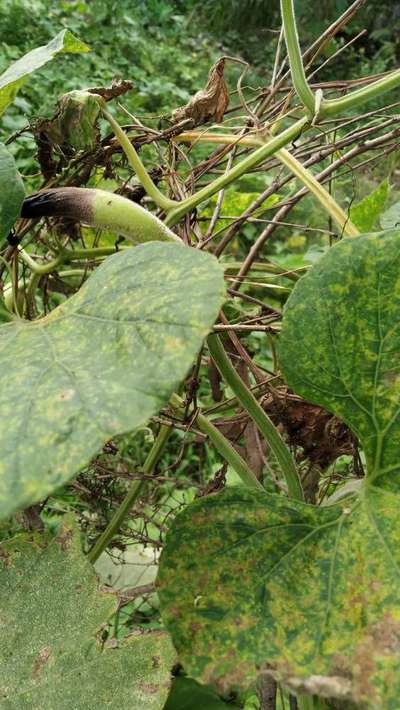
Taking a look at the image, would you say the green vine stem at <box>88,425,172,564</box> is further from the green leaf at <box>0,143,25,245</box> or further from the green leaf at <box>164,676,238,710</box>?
the green leaf at <box>0,143,25,245</box>

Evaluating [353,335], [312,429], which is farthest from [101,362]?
[312,429]

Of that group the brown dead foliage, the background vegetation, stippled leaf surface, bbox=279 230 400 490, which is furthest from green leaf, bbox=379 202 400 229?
stippled leaf surface, bbox=279 230 400 490

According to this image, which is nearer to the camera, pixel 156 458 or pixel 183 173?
pixel 156 458

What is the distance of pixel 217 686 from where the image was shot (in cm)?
41

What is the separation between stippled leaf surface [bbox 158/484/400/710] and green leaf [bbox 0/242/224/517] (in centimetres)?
14

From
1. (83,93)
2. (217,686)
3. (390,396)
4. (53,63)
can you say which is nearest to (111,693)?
(217,686)

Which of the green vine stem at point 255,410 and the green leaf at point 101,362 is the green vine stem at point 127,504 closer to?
the green vine stem at point 255,410

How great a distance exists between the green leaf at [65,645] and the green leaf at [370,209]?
0.55 metres

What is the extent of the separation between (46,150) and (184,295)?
405 millimetres

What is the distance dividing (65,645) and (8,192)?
0.34 metres

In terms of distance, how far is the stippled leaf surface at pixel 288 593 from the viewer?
398mm

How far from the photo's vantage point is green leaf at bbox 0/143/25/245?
504mm

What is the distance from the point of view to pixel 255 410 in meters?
0.54

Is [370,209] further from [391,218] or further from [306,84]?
[306,84]
